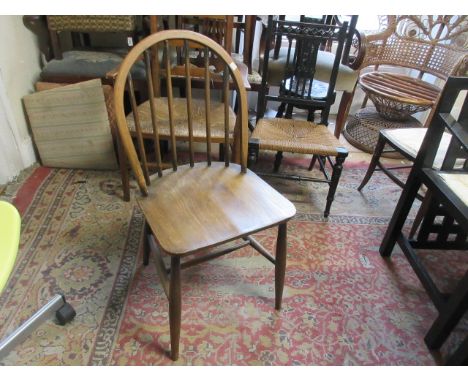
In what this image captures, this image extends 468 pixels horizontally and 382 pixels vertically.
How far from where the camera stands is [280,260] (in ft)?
3.73

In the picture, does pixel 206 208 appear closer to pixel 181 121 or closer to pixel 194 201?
pixel 194 201

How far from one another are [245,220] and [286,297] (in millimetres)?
516

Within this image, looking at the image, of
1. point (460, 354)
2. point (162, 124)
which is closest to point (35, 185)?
point (162, 124)

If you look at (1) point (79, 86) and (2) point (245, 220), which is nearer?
(2) point (245, 220)

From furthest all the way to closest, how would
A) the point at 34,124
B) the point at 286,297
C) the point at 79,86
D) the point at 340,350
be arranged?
the point at 34,124 < the point at 79,86 < the point at 286,297 < the point at 340,350

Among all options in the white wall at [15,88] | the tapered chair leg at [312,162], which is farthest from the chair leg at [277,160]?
the white wall at [15,88]

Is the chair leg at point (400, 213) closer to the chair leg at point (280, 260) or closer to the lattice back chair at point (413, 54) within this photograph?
the chair leg at point (280, 260)

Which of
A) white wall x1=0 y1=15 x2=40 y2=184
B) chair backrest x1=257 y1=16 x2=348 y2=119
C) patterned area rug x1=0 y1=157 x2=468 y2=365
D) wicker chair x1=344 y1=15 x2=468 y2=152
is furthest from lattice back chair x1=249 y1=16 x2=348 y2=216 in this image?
white wall x1=0 y1=15 x2=40 y2=184

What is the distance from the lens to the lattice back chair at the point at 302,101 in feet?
5.08

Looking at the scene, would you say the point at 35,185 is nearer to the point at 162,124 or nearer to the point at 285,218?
the point at 162,124

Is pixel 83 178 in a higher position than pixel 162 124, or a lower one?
lower

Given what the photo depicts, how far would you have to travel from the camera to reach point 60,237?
4.93ft

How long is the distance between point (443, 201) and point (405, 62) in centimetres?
174

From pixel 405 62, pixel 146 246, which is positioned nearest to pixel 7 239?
pixel 146 246
